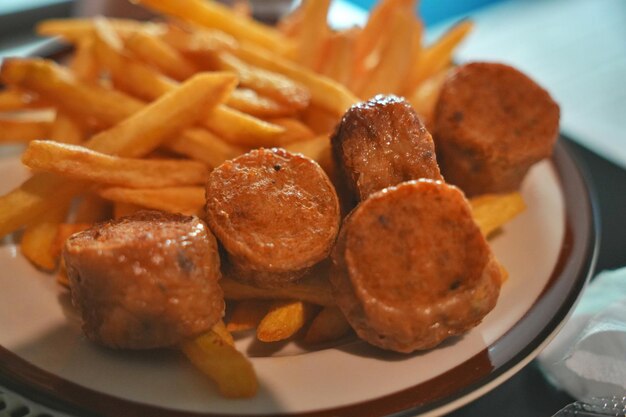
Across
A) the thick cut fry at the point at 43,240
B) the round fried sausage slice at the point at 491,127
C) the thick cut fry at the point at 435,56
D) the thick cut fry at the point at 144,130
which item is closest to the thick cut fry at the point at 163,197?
the thick cut fry at the point at 144,130

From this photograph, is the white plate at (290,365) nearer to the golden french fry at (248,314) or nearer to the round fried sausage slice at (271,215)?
the golden french fry at (248,314)

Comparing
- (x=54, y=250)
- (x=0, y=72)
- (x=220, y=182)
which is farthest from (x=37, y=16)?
(x=220, y=182)

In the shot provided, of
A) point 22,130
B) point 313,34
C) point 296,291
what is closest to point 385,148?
point 296,291

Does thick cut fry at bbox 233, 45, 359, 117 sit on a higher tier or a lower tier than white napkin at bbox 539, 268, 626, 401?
higher

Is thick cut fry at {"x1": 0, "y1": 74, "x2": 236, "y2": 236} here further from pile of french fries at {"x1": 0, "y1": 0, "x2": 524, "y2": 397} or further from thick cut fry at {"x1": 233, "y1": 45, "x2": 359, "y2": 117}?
thick cut fry at {"x1": 233, "y1": 45, "x2": 359, "y2": 117}

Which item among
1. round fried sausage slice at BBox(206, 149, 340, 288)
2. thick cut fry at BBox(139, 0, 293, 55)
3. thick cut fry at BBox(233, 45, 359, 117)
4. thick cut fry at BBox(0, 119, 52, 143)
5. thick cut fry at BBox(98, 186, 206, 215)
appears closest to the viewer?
round fried sausage slice at BBox(206, 149, 340, 288)

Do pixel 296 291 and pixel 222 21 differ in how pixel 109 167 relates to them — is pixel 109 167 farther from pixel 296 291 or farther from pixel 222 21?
pixel 222 21

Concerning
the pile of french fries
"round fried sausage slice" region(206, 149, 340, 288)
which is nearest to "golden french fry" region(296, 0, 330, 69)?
the pile of french fries
